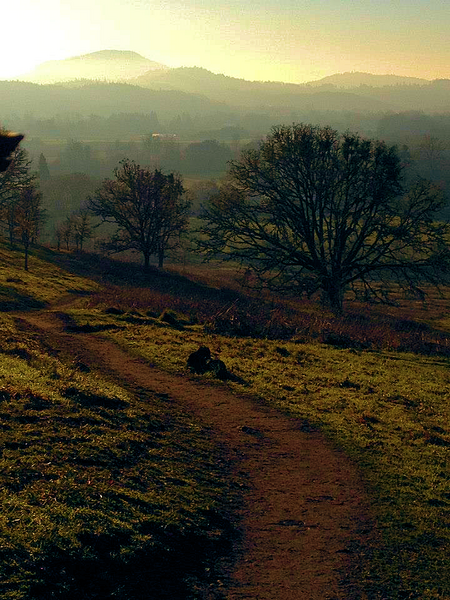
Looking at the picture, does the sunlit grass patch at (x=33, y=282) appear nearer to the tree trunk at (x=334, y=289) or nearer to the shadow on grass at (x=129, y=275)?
the shadow on grass at (x=129, y=275)

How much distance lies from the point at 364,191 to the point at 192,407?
24040mm

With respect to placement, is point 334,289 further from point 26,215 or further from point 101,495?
point 26,215

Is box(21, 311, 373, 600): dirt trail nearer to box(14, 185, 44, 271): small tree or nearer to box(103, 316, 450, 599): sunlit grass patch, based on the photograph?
box(103, 316, 450, 599): sunlit grass patch

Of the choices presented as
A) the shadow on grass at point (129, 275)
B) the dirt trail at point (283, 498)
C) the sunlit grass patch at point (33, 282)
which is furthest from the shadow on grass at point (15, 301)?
the dirt trail at point (283, 498)

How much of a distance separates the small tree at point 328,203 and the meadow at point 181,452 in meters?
9.51

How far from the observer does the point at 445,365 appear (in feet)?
83.5

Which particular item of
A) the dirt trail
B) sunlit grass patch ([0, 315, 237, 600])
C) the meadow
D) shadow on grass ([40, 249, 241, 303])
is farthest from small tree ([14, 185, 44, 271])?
sunlit grass patch ([0, 315, 237, 600])

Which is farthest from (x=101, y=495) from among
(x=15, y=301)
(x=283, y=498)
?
(x=15, y=301)

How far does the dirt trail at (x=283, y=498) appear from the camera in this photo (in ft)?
30.6

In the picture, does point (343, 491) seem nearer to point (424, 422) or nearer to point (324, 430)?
point (324, 430)

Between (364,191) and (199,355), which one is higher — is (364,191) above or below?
above

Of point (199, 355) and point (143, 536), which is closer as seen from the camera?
point (143, 536)

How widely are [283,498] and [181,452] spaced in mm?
2997

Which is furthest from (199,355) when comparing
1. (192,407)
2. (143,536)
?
(143,536)
